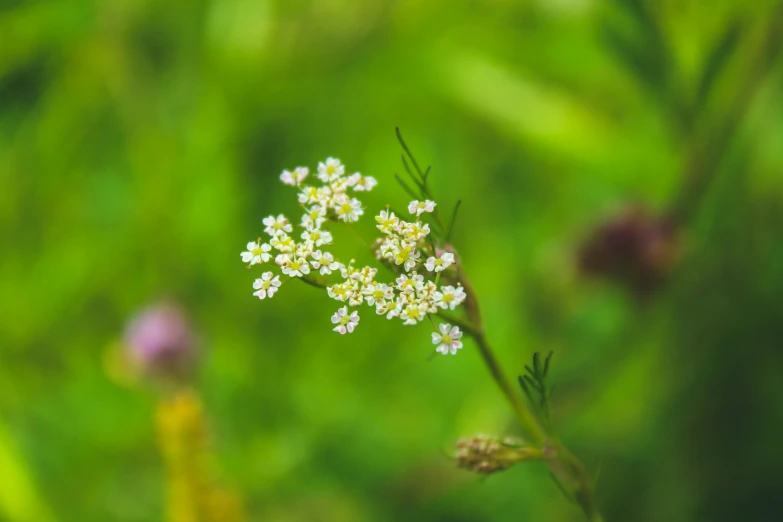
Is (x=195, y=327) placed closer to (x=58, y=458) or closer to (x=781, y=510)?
(x=58, y=458)

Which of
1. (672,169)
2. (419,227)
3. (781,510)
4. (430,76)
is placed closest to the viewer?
(419,227)

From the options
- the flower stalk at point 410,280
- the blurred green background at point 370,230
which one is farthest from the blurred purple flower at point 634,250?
the flower stalk at point 410,280

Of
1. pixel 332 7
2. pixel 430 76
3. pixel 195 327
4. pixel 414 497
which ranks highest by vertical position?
pixel 332 7

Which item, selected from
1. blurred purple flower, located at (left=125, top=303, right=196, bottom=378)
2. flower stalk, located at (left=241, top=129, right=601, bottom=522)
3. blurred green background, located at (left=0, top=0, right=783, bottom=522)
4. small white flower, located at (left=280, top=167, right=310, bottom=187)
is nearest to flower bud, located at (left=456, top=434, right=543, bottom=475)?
flower stalk, located at (left=241, top=129, right=601, bottom=522)

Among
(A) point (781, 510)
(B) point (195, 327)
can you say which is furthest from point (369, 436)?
(A) point (781, 510)

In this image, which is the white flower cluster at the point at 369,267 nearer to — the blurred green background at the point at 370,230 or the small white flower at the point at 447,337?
the small white flower at the point at 447,337

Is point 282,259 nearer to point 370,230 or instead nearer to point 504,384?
point 504,384
